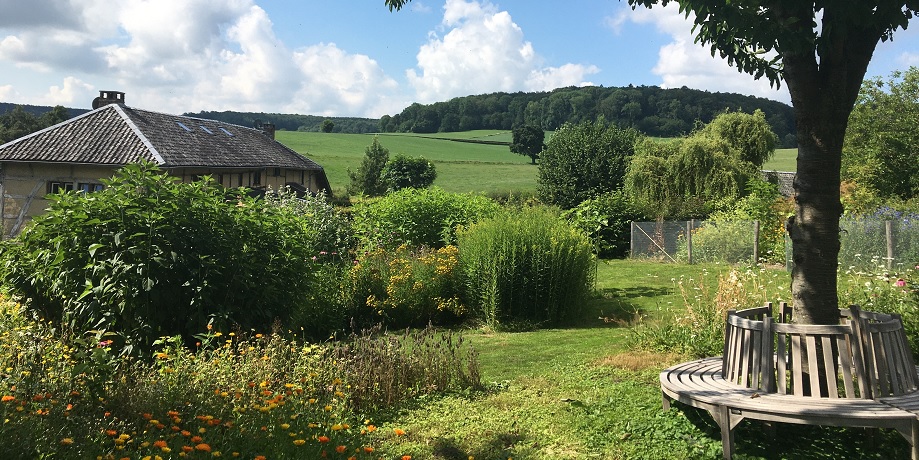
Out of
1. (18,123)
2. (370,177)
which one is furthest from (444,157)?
(18,123)

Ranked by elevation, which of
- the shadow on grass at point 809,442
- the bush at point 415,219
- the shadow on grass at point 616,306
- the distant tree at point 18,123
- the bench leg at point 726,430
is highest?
the distant tree at point 18,123

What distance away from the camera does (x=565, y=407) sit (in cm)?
543

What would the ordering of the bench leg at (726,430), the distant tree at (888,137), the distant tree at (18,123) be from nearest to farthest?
the bench leg at (726,430) < the distant tree at (888,137) < the distant tree at (18,123)

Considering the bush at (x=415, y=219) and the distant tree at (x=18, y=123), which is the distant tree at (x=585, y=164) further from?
the distant tree at (x=18, y=123)

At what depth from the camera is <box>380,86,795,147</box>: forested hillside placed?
197 feet

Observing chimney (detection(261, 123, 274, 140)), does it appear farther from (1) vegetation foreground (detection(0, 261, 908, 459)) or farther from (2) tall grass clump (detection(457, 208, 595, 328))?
(1) vegetation foreground (detection(0, 261, 908, 459))

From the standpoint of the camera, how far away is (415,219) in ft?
47.3

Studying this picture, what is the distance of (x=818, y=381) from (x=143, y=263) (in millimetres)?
5599

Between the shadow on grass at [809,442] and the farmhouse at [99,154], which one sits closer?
the shadow on grass at [809,442]

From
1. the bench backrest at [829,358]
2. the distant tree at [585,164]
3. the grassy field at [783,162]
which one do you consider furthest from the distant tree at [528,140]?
the bench backrest at [829,358]

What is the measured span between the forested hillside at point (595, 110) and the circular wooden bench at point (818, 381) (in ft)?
157

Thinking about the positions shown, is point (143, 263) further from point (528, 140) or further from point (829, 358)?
point (528, 140)

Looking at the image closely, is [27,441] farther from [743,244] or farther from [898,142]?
[898,142]

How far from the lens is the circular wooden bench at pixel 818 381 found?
158 inches
